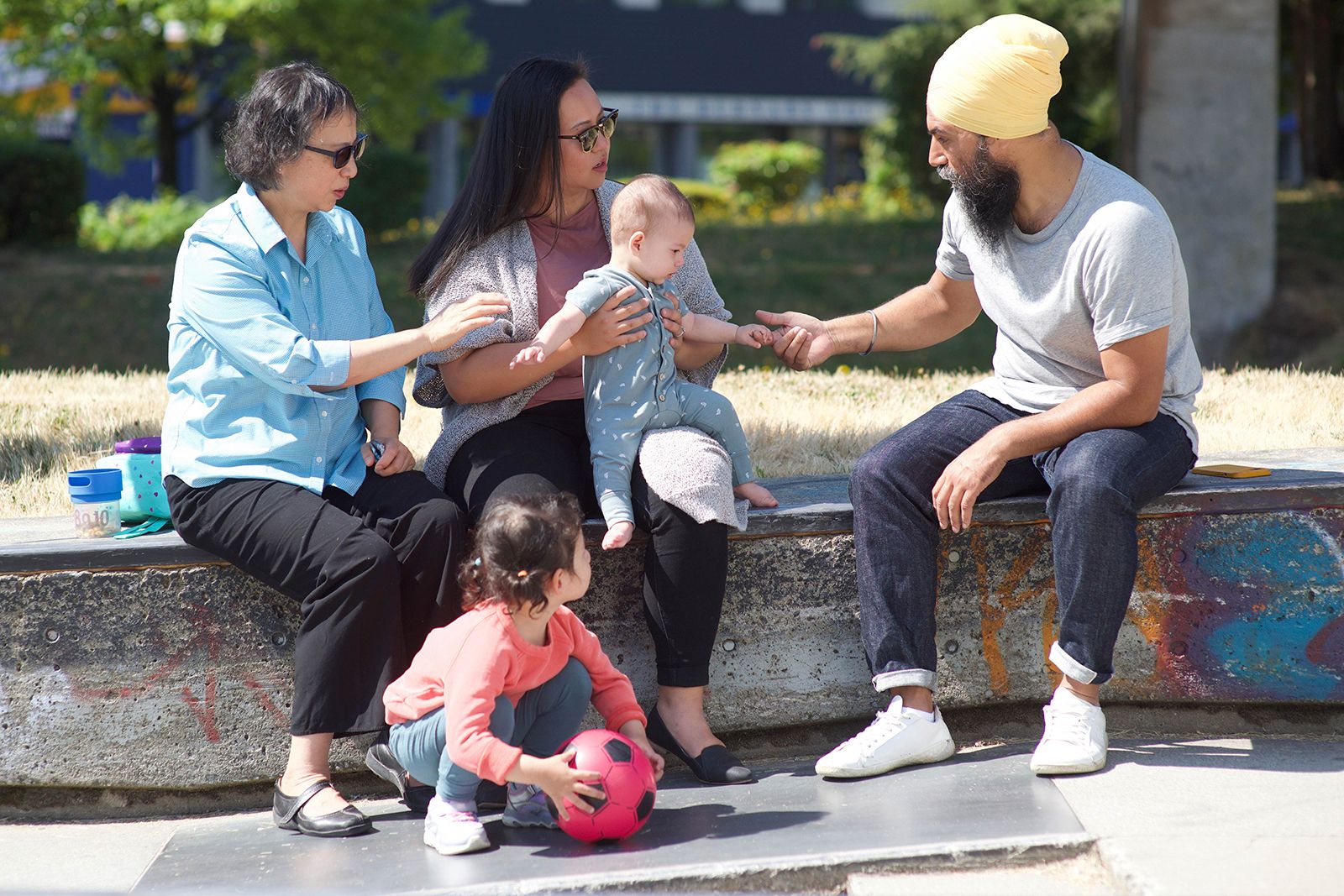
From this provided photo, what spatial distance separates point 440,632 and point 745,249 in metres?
11.5

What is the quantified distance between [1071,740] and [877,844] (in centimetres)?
64

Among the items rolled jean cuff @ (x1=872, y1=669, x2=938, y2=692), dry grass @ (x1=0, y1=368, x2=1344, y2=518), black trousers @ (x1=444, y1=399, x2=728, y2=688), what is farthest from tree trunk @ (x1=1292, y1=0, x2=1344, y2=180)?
black trousers @ (x1=444, y1=399, x2=728, y2=688)

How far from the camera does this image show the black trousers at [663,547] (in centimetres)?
356

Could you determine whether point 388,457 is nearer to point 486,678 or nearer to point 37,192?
point 486,678

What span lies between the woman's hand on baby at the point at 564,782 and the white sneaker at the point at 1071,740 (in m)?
1.13

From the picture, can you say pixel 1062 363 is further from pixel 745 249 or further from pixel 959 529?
pixel 745 249

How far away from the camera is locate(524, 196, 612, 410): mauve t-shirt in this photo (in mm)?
3967

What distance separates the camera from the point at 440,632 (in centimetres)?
332

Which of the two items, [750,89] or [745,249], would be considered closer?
[745,249]

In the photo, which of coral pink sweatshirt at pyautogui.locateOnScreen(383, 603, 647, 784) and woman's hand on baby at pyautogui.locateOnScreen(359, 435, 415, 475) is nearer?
coral pink sweatshirt at pyautogui.locateOnScreen(383, 603, 647, 784)

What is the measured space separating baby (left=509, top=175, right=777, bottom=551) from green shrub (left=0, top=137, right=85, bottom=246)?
13.7 m

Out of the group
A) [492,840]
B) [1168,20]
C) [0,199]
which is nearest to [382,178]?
[0,199]

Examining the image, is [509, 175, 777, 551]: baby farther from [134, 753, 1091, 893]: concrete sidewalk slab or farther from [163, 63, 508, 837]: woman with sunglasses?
[134, 753, 1091, 893]: concrete sidewalk slab

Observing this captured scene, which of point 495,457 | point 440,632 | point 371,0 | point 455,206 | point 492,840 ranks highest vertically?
point 371,0
